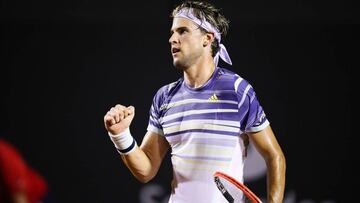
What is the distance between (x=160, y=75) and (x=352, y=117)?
1.18 metres

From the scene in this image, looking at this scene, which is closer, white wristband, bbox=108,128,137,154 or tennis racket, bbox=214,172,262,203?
tennis racket, bbox=214,172,262,203

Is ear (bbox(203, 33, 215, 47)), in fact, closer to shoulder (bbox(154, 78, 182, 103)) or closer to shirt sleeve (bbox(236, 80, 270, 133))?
shoulder (bbox(154, 78, 182, 103))

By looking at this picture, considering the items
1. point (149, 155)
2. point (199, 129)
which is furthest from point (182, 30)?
point (149, 155)

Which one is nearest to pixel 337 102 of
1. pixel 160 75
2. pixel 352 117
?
pixel 352 117

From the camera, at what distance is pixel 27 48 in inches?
143

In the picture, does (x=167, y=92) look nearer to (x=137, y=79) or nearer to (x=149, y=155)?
(x=149, y=155)

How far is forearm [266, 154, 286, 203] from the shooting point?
101 inches

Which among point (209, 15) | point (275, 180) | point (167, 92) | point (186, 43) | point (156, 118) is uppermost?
point (209, 15)

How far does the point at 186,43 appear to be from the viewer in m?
2.80

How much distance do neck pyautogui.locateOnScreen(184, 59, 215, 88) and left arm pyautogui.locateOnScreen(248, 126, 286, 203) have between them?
1.11ft

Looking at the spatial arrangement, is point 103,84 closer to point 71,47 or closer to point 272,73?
point 71,47

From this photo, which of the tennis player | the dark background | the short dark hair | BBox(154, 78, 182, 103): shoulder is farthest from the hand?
the dark background

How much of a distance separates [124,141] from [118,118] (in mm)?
144

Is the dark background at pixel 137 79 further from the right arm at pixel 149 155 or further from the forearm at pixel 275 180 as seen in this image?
the forearm at pixel 275 180
